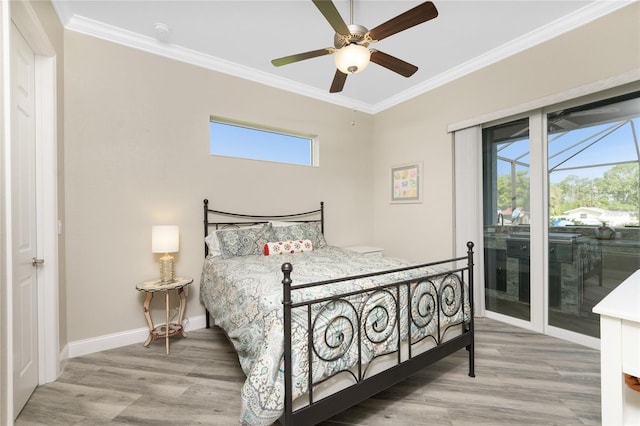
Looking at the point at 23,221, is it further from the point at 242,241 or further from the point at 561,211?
the point at 561,211

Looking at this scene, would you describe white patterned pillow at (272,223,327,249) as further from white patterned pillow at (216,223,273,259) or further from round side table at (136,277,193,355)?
round side table at (136,277,193,355)

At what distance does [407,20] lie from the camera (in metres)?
1.71

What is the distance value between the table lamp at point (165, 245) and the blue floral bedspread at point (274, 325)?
0.53 m

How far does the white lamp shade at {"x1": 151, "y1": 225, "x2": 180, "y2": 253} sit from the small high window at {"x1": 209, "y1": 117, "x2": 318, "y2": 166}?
1096 mm

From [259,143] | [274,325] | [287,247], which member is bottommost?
[274,325]

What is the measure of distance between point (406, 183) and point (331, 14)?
9.42 feet

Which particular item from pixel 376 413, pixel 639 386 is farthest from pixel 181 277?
pixel 639 386

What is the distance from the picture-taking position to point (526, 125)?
3023 mm

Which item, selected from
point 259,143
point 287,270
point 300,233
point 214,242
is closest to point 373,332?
point 287,270

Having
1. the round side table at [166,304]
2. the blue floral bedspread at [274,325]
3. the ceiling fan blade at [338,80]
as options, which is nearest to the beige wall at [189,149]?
the round side table at [166,304]

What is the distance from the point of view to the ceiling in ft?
7.81

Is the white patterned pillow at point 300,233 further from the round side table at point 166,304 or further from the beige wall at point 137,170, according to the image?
the round side table at point 166,304

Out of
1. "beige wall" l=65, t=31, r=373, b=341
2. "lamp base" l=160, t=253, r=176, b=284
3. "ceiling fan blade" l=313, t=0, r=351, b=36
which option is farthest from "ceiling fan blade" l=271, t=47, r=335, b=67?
"lamp base" l=160, t=253, r=176, b=284

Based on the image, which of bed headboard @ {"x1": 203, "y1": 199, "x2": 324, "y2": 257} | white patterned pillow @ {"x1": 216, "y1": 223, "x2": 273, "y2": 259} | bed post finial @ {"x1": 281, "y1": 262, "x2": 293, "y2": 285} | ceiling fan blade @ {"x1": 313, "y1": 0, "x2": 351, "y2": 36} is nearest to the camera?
bed post finial @ {"x1": 281, "y1": 262, "x2": 293, "y2": 285}
